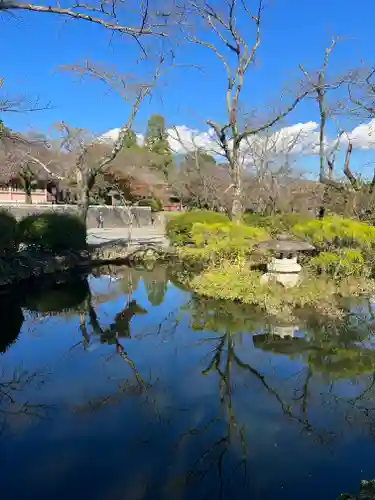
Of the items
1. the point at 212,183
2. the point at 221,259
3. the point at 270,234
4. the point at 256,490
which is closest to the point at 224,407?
the point at 256,490

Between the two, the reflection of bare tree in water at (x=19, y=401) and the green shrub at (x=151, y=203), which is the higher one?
the green shrub at (x=151, y=203)

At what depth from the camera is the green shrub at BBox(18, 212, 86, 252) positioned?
14.0 meters

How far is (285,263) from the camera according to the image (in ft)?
32.7

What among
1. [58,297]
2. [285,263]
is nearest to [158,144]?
[58,297]

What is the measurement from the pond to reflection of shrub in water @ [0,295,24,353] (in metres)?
0.06

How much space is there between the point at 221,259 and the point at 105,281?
358 centimetres

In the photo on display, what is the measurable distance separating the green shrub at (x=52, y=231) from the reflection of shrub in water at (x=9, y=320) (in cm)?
403

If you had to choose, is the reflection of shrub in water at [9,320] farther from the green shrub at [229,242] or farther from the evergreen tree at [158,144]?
the evergreen tree at [158,144]

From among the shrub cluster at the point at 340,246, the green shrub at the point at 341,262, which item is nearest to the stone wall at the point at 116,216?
the shrub cluster at the point at 340,246

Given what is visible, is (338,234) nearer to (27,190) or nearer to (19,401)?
(19,401)

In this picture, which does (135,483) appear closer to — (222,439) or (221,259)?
(222,439)

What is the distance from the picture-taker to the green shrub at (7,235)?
1159cm

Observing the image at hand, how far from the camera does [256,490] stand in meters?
3.35

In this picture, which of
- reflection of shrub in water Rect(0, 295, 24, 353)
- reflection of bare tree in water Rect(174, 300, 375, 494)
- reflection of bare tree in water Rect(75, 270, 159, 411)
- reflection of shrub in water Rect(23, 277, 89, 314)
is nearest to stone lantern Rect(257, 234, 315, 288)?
reflection of bare tree in water Rect(174, 300, 375, 494)
